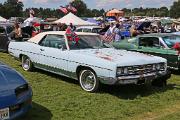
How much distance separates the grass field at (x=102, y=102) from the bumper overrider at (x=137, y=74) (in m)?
0.36

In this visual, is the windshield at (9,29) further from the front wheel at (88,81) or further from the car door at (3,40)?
the front wheel at (88,81)

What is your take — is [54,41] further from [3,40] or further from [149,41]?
[3,40]

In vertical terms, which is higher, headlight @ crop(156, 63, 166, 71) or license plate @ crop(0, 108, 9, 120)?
headlight @ crop(156, 63, 166, 71)

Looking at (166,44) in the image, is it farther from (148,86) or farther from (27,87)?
(27,87)

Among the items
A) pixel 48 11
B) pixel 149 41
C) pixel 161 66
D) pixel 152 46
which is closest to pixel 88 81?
pixel 161 66

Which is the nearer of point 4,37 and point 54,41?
point 54,41

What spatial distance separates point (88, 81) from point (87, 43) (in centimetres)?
125

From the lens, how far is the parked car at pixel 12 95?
4699 millimetres

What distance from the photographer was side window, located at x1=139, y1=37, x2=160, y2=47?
1091cm

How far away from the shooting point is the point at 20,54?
10.0 metres

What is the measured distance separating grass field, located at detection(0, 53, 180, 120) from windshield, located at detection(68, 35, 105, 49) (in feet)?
3.14

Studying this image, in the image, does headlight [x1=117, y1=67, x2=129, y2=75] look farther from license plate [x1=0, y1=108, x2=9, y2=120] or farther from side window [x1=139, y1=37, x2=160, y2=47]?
side window [x1=139, y1=37, x2=160, y2=47]

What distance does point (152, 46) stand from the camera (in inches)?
432

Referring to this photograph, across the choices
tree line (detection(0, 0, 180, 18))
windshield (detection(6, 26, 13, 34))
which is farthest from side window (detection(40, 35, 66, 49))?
tree line (detection(0, 0, 180, 18))
